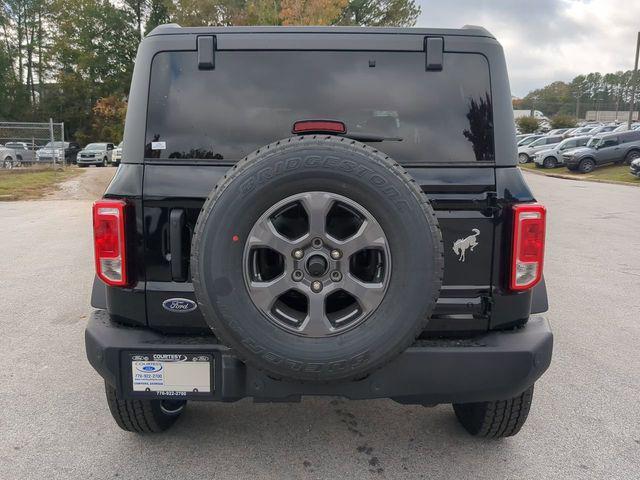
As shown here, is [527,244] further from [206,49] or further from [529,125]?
[529,125]

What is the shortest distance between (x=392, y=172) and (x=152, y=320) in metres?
1.30

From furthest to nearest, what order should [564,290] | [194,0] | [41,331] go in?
[194,0] → [564,290] → [41,331]

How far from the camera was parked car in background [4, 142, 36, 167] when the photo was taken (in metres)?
22.6

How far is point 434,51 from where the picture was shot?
254 centimetres

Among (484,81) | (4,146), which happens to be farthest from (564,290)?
(4,146)

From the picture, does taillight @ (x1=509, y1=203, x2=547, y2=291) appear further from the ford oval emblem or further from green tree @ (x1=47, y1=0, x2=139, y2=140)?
green tree @ (x1=47, y1=0, x2=139, y2=140)

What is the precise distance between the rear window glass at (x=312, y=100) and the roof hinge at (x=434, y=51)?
1.7 inches

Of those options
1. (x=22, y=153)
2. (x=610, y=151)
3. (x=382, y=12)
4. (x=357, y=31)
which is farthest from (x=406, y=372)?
(x=382, y=12)

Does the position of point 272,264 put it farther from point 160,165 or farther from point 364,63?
point 364,63

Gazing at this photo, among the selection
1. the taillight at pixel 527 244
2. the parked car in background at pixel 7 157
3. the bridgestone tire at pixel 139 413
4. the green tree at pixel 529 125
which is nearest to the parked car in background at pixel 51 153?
the parked car in background at pixel 7 157

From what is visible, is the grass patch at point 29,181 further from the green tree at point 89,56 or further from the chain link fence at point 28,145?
the green tree at point 89,56

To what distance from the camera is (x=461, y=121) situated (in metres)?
2.55

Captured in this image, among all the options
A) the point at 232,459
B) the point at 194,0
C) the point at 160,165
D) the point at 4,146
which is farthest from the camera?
the point at 194,0

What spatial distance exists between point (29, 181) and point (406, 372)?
64.0 feet
